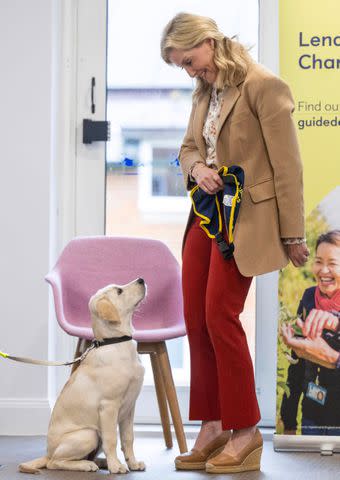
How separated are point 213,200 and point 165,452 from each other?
128cm

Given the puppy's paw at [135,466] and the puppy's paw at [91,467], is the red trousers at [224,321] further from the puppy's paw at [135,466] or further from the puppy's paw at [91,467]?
the puppy's paw at [91,467]

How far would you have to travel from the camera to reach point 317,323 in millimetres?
3920

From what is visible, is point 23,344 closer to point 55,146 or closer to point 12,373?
point 12,373

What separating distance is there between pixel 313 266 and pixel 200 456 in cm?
103

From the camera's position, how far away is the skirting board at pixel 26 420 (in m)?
4.40

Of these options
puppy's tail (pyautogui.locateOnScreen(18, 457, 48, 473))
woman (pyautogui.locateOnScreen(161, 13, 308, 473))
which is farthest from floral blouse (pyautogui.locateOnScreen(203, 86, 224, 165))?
puppy's tail (pyautogui.locateOnScreen(18, 457, 48, 473))

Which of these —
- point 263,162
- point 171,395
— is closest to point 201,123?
point 263,162

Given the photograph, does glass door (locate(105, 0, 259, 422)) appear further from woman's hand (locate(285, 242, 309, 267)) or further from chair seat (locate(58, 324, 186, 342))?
woman's hand (locate(285, 242, 309, 267))

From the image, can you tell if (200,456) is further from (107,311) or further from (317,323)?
(317,323)

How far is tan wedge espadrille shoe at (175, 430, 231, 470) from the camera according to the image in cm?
338

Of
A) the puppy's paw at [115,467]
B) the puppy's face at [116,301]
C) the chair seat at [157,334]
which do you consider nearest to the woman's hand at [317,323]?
the chair seat at [157,334]

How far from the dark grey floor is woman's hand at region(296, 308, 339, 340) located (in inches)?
20.2

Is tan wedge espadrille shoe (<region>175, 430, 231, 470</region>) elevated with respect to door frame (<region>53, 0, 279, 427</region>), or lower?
lower

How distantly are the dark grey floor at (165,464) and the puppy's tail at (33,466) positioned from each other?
1.0 inches
